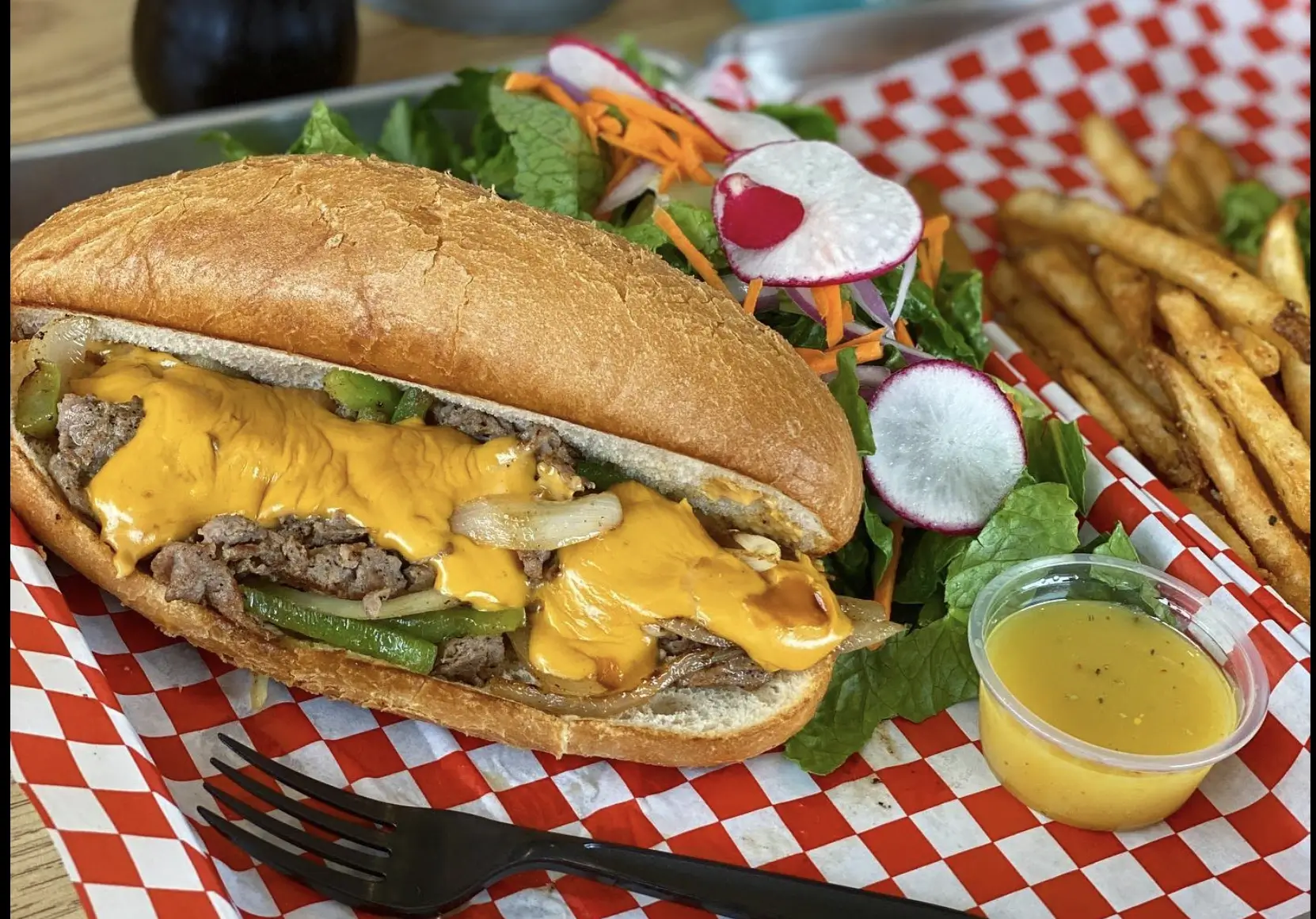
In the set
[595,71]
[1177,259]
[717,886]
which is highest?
[595,71]

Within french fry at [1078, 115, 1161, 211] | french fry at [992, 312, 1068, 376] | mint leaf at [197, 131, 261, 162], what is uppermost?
mint leaf at [197, 131, 261, 162]

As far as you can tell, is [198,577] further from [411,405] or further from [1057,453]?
[1057,453]

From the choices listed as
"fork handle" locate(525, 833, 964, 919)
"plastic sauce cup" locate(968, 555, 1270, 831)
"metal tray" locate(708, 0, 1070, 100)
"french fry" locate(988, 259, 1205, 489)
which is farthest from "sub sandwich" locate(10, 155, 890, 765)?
"metal tray" locate(708, 0, 1070, 100)

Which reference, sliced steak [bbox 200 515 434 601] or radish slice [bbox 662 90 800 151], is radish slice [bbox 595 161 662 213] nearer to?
radish slice [bbox 662 90 800 151]

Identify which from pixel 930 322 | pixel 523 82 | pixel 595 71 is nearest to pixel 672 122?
pixel 595 71

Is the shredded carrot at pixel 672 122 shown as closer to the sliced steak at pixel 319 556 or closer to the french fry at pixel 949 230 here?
the french fry at pixel 949 230

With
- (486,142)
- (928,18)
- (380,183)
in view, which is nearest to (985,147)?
(928,18)

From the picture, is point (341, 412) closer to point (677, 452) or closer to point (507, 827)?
point (677, 452)
